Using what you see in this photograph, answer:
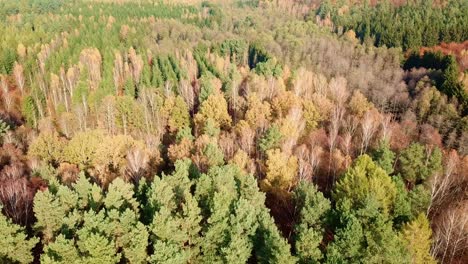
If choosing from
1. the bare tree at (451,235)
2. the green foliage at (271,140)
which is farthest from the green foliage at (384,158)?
the green foliage at (271,140)

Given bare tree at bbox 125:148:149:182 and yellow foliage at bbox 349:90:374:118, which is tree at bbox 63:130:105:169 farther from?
yellow foliage at bbox 349:90:374:118

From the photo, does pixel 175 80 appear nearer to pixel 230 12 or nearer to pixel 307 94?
pixel 307 94

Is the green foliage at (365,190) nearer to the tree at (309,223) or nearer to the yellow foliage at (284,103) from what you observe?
the tree at (309,223)

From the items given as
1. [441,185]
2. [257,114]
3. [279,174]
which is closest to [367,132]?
Result: [441,185]

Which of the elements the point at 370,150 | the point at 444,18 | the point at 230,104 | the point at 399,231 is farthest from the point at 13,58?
the point at 444,18

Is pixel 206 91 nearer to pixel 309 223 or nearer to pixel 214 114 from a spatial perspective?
pixel 214 114
